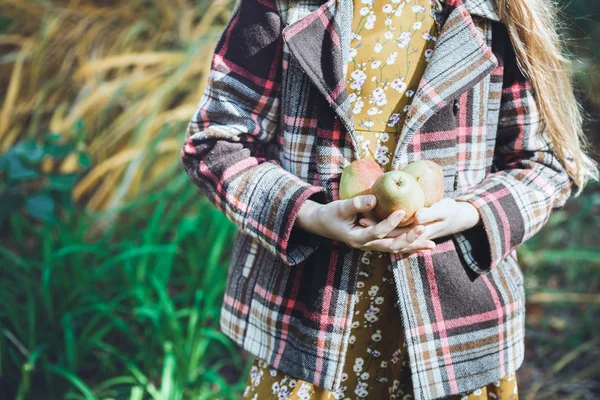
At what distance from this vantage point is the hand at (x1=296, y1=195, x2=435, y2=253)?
118cm

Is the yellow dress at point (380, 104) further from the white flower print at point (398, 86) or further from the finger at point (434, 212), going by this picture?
the finger at point (434, 212)

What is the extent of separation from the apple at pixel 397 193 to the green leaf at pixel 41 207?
1.76 m

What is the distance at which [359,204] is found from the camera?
3.88 feet

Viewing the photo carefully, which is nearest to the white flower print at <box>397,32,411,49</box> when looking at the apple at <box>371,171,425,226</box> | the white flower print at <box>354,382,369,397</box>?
the apple at <box>371,171,425,226</box>

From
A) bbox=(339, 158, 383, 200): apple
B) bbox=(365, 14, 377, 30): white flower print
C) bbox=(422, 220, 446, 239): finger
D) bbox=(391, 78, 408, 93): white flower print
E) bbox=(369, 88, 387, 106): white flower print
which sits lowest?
bbox=(422, 220, 446, 239): finger

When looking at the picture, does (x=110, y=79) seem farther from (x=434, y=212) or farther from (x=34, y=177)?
(x=434, y=212)

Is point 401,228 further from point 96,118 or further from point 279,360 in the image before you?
point 96,118

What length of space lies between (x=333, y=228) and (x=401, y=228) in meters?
0.14

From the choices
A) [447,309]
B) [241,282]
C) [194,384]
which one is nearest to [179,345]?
[194,384]

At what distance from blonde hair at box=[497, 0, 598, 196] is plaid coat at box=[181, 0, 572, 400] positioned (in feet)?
0.10

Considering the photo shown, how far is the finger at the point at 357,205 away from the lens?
3.85ft

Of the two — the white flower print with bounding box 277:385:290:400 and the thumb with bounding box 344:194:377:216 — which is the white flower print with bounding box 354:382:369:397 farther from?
the thumb with bounding box 344:194:377:216

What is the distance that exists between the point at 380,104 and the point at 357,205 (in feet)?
0.98

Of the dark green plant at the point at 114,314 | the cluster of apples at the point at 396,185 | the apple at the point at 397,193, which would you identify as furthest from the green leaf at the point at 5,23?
the apple at the point at 397,193
